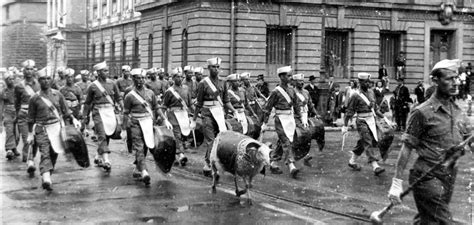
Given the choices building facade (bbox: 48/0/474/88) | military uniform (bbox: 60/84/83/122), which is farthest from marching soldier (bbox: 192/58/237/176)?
building facade (bbox: 48/0/474/88)

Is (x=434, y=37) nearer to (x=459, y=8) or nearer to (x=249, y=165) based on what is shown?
(x=459, y=8)

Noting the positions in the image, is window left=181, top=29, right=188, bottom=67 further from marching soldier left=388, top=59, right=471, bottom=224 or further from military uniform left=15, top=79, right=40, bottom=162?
marching soldier left=388, top=59, right=471, bottom=224

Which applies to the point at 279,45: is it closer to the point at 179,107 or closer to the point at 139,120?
the point at 179,107

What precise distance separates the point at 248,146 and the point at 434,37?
30.6 m

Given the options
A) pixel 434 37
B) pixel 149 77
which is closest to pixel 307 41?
pixel 434 37

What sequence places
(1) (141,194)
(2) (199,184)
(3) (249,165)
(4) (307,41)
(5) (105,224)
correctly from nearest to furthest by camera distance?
(5) (105,224), (3) (249,165), (1) (141,194), (2) (199,184), (4) (307,41)

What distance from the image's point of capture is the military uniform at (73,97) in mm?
19406

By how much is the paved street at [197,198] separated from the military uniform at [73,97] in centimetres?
566

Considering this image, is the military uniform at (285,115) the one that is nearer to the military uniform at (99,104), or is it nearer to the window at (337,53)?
the military uniform at (99,104)

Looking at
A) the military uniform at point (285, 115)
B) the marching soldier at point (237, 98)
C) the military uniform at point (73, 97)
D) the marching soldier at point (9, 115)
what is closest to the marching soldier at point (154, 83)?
the military uniform at point (73, 97)

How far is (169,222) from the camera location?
838 cm

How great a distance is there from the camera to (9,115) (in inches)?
603

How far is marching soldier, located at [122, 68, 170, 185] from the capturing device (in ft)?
38.4

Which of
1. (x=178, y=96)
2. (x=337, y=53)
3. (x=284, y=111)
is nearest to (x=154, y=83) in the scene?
A: (x=178, y=96)
